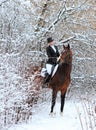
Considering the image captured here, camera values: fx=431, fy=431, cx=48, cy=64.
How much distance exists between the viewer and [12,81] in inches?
333

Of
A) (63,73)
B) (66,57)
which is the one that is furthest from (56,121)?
(66,57)

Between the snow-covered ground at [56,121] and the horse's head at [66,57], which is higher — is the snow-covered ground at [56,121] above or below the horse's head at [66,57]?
below

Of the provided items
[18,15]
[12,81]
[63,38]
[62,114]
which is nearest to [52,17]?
[63,38]

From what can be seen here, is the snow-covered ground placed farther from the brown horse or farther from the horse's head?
the horse's head

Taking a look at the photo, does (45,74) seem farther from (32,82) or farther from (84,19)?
(84,19)

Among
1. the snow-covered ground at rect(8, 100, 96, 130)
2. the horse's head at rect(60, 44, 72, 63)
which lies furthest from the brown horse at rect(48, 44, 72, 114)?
the snow-covered ground at rect(8, 100, 96, 130)

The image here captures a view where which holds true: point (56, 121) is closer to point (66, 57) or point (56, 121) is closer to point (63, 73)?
point (63, 73)

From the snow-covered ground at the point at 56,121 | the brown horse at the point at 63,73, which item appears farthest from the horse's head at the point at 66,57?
the snow-covered ground at the point at 56,121

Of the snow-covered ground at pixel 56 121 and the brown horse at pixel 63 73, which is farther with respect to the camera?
the brown horse at pixel 63 73

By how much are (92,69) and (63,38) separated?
193cm

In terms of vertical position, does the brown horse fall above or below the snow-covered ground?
above

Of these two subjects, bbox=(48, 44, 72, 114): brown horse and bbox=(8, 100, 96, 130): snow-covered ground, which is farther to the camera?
bbox=(48, 44, 72, 114): brown horse

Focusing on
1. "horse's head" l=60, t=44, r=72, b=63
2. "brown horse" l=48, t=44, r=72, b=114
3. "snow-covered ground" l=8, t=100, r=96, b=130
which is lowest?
"snow-covered ground" l=8, t=100, r=96, b=130

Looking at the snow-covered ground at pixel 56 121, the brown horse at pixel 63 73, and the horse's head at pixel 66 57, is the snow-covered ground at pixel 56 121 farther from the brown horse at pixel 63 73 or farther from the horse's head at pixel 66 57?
the horse's head at pixel 66 57
